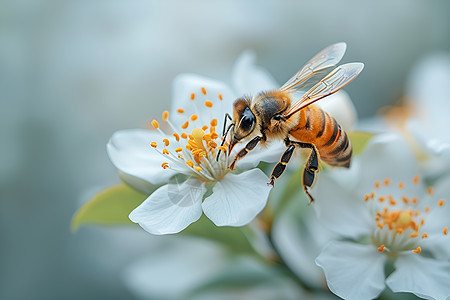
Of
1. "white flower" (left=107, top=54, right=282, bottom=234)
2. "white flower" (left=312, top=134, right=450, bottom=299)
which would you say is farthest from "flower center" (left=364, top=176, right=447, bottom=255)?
"white flower" (left=107, top=54, right=282, bottom=234)

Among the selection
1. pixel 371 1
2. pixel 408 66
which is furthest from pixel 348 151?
pixel 371 1

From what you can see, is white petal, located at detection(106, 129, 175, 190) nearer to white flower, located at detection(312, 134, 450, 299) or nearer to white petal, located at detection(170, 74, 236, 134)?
white petal, located at detection(170, 74, 236, 134)

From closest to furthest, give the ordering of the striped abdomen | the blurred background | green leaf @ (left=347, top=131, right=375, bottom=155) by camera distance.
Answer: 1. the striped abdomen
2. green leaf @ (left=347, top=131, right=375, bottom=155)
3. the blurred background

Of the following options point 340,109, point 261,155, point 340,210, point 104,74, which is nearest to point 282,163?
point 261,155

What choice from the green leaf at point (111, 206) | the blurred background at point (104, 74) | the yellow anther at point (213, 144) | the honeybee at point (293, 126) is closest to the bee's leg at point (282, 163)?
the honeybee at point (293, 126)

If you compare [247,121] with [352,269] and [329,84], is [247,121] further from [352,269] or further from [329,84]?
[352,269]

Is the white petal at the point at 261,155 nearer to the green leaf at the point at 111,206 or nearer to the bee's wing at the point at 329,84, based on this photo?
the bee's wing at the point at 329,84
